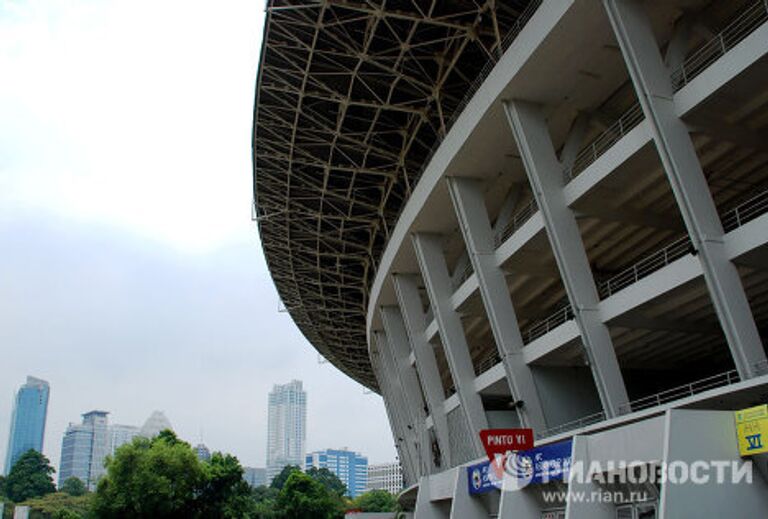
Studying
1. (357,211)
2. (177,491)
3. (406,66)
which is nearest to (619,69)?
(406,66)

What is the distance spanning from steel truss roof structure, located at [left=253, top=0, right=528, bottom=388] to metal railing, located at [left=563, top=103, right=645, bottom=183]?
431 centimetres

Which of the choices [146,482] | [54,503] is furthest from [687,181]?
[54,503]

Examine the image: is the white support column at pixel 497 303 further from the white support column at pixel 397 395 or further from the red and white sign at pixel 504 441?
the white support column at pixel 397 395

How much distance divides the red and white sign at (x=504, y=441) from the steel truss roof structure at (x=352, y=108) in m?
11.4

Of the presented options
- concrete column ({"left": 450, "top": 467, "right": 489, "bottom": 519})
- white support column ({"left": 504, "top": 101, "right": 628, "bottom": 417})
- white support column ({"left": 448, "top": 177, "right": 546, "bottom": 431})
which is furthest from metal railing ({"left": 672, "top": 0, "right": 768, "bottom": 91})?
concrete column ({"left": 450, "top": 467, "right": 489, "bottom": 519})

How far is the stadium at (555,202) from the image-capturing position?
16453 millimetres

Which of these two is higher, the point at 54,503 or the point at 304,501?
the point at 54,503

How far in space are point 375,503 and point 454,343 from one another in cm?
10964

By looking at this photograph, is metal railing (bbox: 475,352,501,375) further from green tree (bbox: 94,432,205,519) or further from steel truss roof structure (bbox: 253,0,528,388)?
green tree (bbox: 94,432,205,519)

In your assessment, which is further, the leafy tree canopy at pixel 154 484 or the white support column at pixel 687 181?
the leafy tree canopy at pixel 154 484

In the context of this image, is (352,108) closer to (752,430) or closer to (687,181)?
(687,181)

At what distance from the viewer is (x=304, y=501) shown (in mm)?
77250

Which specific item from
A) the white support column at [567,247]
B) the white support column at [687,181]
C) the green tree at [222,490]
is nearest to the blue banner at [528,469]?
the white support column at [567,247]

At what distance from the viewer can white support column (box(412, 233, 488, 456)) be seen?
27.5 m
